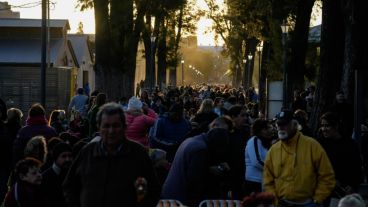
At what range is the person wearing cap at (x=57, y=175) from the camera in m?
8.88

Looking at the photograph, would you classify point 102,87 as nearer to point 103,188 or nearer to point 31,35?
point 103,188

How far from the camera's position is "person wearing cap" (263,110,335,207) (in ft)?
29.0

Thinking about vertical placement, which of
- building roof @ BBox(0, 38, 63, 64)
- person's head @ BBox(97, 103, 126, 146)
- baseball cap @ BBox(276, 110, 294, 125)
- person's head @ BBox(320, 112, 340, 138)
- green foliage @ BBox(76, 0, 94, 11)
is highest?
green foliage @ BBox(76, 0, 94, 11)

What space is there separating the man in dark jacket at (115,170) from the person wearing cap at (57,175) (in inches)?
93.4

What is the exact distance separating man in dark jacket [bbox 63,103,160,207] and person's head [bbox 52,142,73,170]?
2621 mm

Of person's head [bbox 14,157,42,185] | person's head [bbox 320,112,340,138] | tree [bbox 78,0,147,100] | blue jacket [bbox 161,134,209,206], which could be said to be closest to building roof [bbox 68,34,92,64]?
tree [bbox 78,0,147,100]

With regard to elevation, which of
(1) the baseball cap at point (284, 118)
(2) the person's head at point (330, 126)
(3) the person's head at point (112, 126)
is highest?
(3) the person's head at point (112, 126)

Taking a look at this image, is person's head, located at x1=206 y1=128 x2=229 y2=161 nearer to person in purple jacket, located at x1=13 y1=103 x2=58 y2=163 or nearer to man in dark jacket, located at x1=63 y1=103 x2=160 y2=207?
man in dark jacket, located at x1=63 y1=103 x2=160 y2=207

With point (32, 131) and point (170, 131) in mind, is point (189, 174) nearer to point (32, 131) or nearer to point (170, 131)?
point (32, 131)

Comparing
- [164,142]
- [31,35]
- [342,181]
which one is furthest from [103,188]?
[31,35]

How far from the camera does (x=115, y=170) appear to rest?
21.2ft

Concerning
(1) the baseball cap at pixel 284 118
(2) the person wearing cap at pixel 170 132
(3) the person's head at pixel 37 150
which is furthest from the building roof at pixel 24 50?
(1) the baseball cap at pixel 284 118

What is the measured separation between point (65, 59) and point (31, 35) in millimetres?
3163

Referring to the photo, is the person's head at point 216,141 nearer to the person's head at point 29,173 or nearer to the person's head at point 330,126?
the person's head at point 330,126
